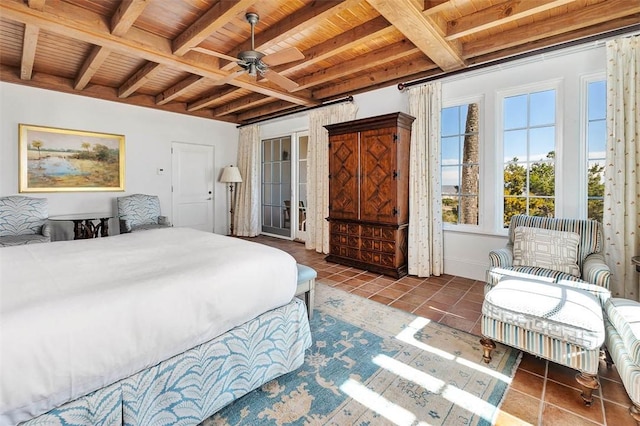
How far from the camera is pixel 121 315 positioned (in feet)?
4.14

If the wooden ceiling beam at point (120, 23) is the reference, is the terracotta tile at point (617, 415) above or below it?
below

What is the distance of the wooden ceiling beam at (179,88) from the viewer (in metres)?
4.43

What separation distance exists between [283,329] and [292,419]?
0.48m

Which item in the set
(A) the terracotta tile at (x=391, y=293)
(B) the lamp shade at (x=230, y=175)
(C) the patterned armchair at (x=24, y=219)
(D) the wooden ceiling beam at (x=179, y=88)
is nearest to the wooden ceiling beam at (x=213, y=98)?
(D) the wooden ceiling beam at (x=179, y=88)

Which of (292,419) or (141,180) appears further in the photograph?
(141,180)

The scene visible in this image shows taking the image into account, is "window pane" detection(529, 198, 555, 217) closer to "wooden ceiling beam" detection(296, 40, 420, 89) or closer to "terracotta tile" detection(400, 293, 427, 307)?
"terracotta tile" detection(400, 293, 427, 307)

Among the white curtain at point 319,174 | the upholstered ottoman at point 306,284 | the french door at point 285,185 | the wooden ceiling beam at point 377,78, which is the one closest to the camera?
the upholstered ottoman at point 306,284

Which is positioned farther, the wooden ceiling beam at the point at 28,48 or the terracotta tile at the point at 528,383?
the wooden ceiling beam at the point at 28,48

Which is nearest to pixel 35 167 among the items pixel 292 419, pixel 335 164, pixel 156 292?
pixel 335 164

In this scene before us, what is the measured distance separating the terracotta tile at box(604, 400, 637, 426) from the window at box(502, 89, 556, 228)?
7.17ft

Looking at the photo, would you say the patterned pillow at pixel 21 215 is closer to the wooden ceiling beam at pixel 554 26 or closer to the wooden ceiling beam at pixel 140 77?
the wooden ceiling beam at pixel 140 77

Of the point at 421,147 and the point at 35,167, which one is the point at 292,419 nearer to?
the point at 421,147

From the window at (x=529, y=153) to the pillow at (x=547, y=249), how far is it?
795 millimetres

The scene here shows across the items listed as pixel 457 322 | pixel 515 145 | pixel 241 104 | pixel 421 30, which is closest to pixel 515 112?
pixel 515 145
